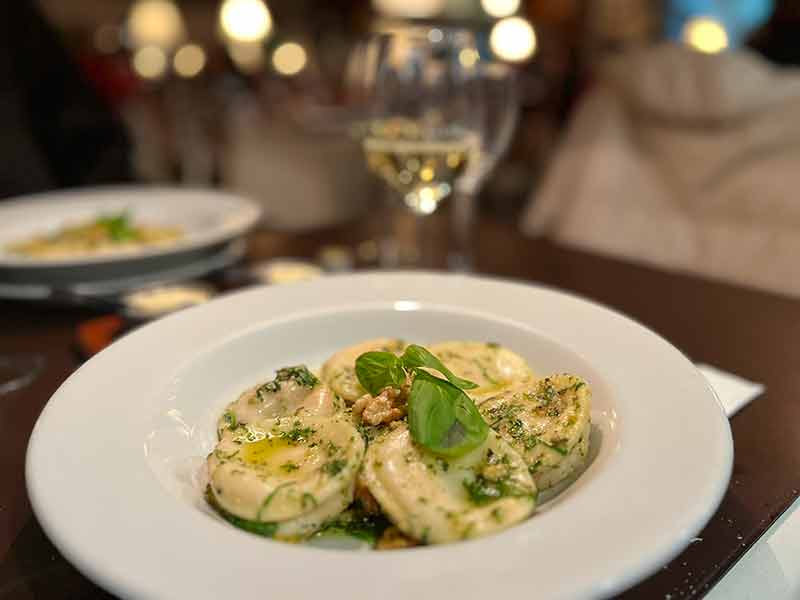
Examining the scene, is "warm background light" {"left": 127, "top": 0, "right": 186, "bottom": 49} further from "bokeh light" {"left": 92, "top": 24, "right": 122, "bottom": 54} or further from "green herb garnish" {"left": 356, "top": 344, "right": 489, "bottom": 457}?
"green herb garnish" {"left": 356, "top": 344, "right": 489, "bottom": 457}

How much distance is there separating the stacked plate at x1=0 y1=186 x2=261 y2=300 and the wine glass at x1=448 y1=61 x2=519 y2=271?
1.49 ft

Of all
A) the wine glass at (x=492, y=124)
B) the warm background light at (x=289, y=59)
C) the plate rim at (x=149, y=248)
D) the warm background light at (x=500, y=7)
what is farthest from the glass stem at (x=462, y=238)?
the warm background light at (x=500, y=7)

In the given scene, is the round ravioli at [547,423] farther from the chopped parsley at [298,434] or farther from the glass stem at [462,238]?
the glass stem at [462,238]

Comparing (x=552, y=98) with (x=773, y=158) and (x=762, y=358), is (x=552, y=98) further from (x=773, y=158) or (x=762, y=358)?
(x=762, y=358)

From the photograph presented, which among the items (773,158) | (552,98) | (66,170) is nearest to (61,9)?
(552,98)

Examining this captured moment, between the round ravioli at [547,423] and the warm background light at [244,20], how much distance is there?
8.06 metres

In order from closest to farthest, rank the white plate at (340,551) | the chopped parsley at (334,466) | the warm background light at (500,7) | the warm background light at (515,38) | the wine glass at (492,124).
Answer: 1. the white plate at (340,551)
2. the chopped parsley at (334,466)
3. the wine glass at (492,124)
4. the warm background light at (515,38)
5. the warm background light at (500,7)

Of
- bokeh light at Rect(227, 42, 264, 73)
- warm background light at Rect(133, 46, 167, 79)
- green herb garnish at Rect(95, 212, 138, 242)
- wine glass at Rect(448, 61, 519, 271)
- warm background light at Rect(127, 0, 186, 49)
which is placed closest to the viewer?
wine glass at Rect(448, 61, 519, 271)

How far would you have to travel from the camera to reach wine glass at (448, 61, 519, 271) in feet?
4.27

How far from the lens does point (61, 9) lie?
795 centimetres

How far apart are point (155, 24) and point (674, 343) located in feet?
29.3

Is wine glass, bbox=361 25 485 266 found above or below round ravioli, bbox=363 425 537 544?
above

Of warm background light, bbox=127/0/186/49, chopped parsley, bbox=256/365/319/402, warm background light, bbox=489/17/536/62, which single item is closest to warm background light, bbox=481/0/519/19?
warm background light, bbox=489/17/536/62

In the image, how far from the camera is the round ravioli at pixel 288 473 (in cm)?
51
